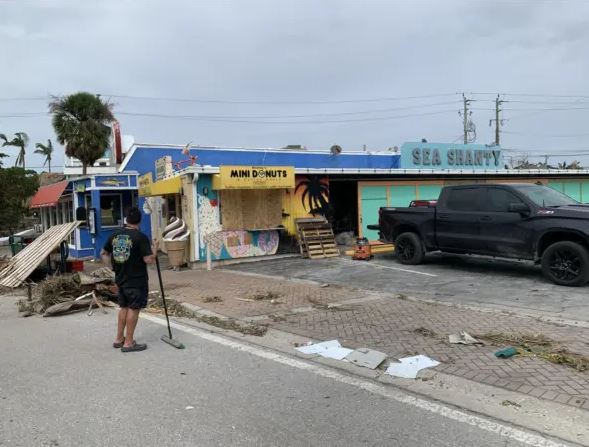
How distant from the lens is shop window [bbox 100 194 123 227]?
1991 centimetres

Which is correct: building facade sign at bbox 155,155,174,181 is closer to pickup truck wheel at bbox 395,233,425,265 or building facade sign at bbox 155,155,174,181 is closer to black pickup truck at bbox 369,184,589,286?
black pickup truck at bbox 369,184,589,286

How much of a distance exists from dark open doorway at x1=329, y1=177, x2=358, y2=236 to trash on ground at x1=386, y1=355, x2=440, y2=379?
1429 cm

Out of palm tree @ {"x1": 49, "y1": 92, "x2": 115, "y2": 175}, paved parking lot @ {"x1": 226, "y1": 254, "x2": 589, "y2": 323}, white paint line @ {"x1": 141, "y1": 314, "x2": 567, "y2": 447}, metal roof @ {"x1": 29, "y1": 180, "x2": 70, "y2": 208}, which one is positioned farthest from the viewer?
palm tree @ {"x1": 49, "y1": 92, "x2": 115, "y2": 175}

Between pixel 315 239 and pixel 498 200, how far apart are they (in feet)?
19.7

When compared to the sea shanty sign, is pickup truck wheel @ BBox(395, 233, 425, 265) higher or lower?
lower

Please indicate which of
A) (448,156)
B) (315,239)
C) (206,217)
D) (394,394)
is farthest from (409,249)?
(448,156)

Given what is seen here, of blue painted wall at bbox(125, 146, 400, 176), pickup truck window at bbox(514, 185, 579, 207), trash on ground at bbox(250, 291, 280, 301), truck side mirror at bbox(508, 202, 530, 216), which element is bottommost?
trash on ground at bbox(250, 291, 280, 301)

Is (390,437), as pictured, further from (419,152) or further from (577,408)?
(419,152)

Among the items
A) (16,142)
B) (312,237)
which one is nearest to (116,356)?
(312,237)

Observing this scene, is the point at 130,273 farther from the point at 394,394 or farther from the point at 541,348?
the point at 541,348

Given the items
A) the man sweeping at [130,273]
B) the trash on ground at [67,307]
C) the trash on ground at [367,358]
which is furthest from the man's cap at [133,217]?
the trash on ground at [67,307]

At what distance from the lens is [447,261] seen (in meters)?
13.5

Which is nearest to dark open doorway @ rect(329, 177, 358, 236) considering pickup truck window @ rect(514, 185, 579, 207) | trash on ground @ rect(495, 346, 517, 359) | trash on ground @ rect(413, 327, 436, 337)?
pickup truck window @ rect(514, 185, 579, 207)

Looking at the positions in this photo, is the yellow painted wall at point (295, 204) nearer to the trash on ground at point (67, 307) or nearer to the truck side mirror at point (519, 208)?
the truck side mirror at point (519, 208)
